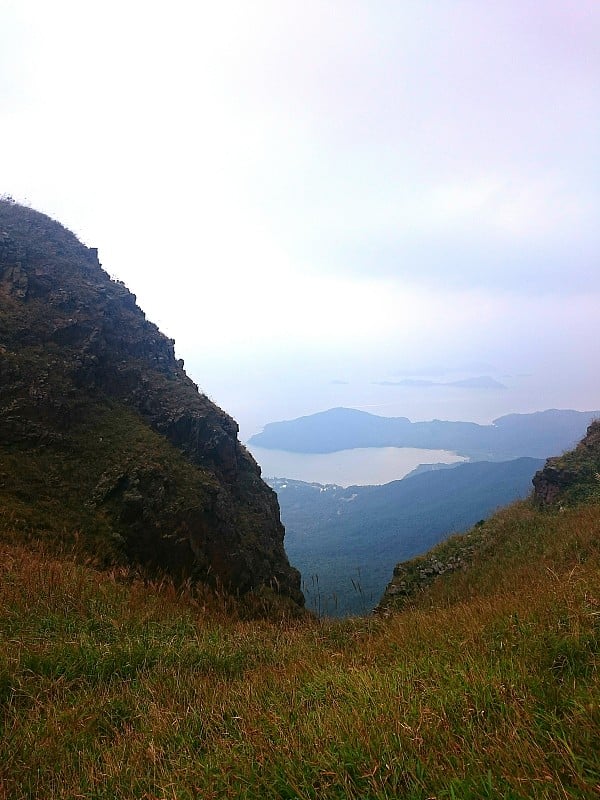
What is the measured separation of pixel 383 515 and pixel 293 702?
3971 inches

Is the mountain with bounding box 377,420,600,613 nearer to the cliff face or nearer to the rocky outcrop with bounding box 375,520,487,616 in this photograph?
the rocky outcrop with bounding box 375,520,487,616

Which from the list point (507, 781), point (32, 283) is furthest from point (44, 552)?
point (32, 283)

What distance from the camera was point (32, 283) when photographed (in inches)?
642

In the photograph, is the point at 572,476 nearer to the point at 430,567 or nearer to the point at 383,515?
the point at 430,567

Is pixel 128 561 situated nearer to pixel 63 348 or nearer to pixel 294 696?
pixel 294 696

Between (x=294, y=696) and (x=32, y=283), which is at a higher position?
(x=32, y=283)

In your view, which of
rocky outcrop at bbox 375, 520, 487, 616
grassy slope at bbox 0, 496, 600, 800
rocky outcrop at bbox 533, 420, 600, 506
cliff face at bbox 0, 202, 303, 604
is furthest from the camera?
rocky outcrop at bbox 533, 420, 600, 506

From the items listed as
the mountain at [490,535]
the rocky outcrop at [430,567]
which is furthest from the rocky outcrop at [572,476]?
the rocky outcrop at [430,567]

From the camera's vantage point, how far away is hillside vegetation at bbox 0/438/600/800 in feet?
6.86

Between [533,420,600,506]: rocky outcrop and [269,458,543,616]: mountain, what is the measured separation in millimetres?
22306

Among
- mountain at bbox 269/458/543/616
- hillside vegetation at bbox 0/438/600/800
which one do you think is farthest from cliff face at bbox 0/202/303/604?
mountain at bbox 269/458/543/616

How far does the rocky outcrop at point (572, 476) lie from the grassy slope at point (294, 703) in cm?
1157

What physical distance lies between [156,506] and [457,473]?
123995 mm

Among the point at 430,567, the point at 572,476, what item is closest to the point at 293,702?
the point at 430,567
